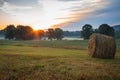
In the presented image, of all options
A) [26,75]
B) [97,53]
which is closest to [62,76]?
[26,75]

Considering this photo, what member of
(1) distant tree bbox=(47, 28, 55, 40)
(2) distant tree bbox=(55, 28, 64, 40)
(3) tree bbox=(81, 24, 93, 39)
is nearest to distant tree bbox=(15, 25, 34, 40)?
(1) distant tree bbox=(47, 28, 55, 40)

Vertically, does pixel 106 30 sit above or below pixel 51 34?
above

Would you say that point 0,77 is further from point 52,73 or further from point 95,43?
point 95,43

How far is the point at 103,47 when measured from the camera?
944 inches

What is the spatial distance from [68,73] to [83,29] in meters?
102

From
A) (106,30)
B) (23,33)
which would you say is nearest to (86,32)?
(106,30)

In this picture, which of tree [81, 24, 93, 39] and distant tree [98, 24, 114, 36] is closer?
distant tree [98, 24, 114, 36]

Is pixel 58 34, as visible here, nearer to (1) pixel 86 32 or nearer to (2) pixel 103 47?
(1) pixel 86 32

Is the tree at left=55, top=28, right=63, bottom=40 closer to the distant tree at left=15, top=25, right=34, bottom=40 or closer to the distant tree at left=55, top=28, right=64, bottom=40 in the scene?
the distant tree at left=55, top=28, right=64, bottom=40

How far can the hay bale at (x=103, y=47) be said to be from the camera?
23.8 m

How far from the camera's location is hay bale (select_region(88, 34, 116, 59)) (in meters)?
23.8

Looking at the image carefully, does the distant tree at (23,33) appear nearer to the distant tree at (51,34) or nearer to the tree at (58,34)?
the distant tree at (51,34)

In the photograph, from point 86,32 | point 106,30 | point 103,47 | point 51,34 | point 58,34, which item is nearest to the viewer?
point 103,47

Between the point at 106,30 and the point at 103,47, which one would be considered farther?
the point at 106,30
